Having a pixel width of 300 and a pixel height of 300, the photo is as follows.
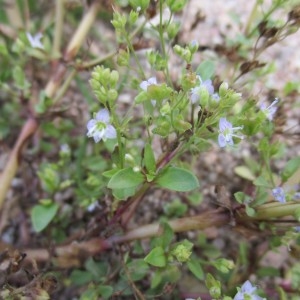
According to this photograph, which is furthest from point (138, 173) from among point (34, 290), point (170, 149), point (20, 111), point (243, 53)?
point (20, 111)

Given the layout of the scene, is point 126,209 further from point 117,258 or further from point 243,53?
point 243,53

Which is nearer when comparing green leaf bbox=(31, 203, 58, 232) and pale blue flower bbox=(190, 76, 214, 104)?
pale blue flower bbox=(190, 76, 214, 104)

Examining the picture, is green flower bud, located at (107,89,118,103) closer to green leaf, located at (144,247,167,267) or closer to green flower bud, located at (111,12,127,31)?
green flower bud, located at (111,12,127,31)

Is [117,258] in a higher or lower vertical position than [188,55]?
lower

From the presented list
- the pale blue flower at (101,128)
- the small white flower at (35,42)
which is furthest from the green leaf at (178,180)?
the small white flower at (35,42)

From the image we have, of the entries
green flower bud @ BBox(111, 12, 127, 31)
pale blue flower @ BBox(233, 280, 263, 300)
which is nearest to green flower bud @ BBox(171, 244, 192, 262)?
pale blue flower @ BBox(233, 280, 263, 300)

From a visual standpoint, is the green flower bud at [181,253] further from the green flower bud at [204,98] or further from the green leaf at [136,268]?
the green flower bud at [204,98]
